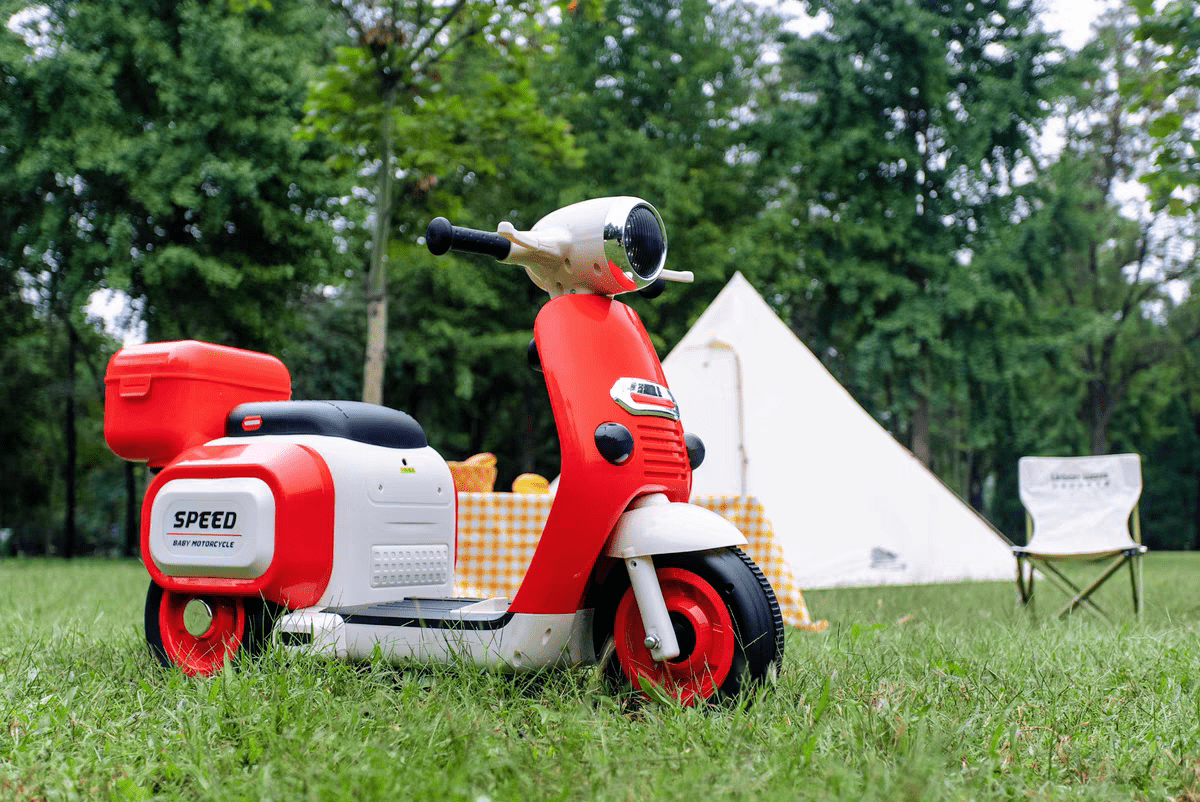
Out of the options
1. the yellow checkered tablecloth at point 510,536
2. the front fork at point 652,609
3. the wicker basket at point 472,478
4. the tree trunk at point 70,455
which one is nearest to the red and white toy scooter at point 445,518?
the front fork at point 652,609

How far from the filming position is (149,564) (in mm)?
2682

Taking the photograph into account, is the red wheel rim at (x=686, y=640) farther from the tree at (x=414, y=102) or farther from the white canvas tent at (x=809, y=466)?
the white canvas tent at (x=809, y=466)

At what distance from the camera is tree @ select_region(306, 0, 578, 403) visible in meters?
5.88

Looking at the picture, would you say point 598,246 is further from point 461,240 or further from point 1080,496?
point 1080,496

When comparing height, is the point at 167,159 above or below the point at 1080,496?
above

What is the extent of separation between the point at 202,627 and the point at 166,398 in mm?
675

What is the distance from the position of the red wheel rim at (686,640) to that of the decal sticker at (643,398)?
38cm

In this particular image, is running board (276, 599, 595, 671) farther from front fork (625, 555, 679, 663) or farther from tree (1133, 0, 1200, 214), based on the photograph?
tree (1133, 0, 1200, 214)

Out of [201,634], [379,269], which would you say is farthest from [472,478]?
[201,634]

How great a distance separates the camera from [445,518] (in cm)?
290

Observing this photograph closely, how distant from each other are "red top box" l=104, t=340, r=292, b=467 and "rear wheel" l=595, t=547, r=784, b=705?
1438 mm

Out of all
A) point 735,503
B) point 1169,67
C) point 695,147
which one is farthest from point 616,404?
point 695,147

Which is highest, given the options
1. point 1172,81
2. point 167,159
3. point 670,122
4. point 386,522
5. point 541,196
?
point 670,122

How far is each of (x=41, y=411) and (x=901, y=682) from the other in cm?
1698
